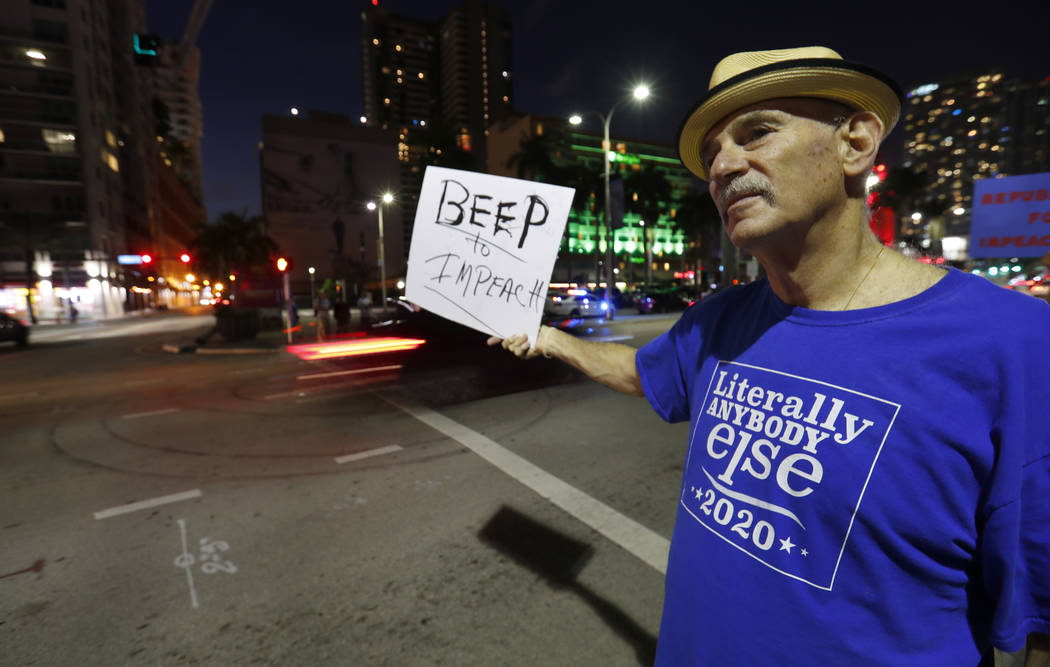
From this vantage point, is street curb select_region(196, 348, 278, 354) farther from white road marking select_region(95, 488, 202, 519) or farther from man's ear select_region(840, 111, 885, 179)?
man's ear select_region(840, 111, 885, 179)

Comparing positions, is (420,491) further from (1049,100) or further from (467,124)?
(1049,100)

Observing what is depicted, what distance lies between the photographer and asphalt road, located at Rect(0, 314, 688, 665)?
2.72 metres

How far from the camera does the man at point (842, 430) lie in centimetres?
99

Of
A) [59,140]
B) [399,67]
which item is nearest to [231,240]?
[59,140]

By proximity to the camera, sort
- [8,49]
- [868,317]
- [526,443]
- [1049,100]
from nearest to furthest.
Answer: [868,317] < [526,443] < [8,49] < [1049,100]

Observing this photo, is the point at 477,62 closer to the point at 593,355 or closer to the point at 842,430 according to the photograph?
the point at 593,355

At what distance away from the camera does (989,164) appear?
152 metres

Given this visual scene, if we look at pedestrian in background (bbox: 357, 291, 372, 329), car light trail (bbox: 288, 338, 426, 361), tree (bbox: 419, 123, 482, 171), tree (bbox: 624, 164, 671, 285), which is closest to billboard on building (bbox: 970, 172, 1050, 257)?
car light trail (bbox: 288, 338, 426, 361)

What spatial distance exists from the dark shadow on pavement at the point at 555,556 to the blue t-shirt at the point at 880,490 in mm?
1515

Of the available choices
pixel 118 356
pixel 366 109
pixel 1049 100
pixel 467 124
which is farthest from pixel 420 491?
pixel 366 109

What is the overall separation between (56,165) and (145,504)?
62.7 meters

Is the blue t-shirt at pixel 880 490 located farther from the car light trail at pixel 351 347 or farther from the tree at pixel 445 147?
the tree at pixel 445 147

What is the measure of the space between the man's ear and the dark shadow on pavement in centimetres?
238

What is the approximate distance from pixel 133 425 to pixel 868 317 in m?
8.82
